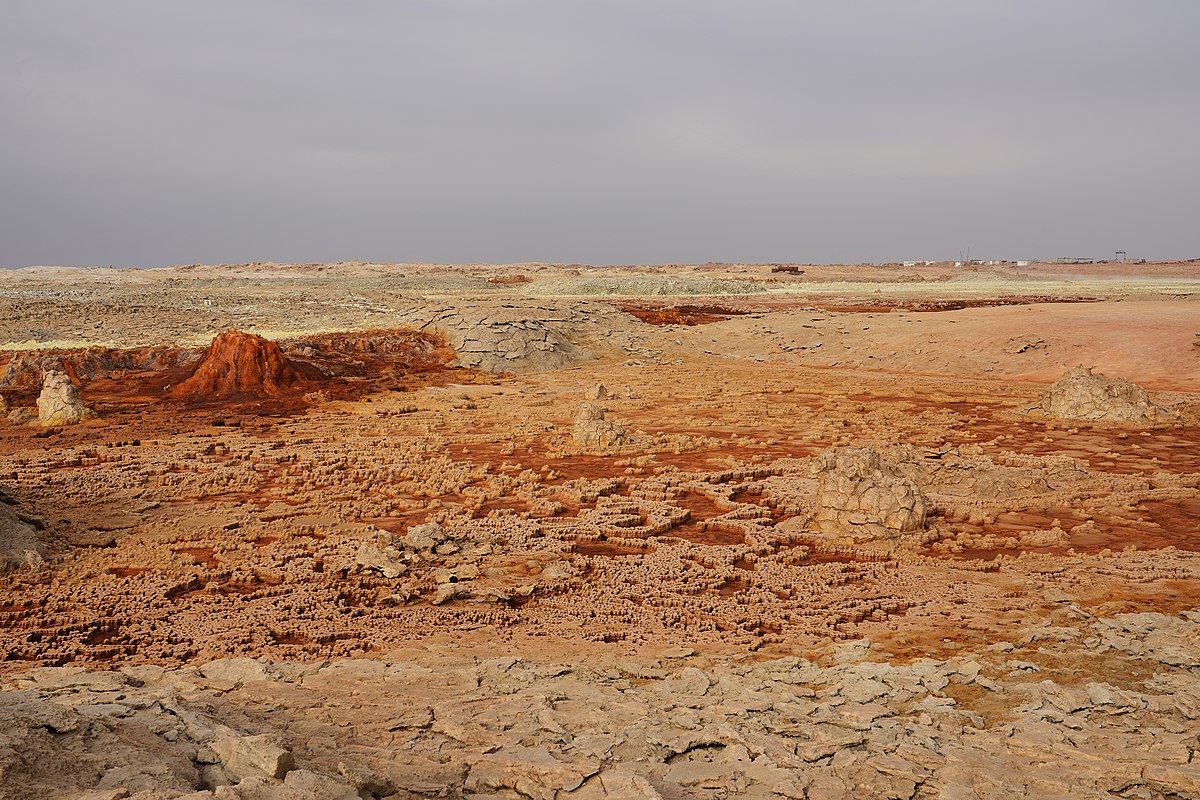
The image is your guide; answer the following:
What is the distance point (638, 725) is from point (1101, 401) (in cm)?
1267

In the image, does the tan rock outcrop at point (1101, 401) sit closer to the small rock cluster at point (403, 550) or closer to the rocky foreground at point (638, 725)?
the rocky foreground at point (638, 725)

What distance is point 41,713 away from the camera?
3.24 metres

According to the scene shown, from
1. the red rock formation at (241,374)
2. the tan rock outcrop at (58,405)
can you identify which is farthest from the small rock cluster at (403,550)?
the red rock formation at (241,374)

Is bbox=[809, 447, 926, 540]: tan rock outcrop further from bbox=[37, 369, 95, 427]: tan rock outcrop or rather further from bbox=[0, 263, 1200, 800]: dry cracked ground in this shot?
bbox=[37, 369, 95, 427]: tan rock outcrop

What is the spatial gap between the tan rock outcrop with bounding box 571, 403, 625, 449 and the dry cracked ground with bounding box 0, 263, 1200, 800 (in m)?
0.06

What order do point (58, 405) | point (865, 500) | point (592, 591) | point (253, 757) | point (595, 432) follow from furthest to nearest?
point (58, 405) → point (595, 432) → point (865, 500) → point (592, 591) → point (253, 757)

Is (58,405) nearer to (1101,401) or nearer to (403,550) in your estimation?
(403,550)

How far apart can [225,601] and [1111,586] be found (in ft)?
22.8

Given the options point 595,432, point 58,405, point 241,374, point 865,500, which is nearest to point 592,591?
point 865,500

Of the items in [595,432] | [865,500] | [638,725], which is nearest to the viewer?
[638,725]

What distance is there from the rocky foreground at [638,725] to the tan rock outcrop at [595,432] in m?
6.49

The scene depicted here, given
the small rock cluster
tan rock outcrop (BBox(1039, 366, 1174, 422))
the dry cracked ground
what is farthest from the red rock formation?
tan rock outcrop (BBox(1039, 366, 1174, 422))

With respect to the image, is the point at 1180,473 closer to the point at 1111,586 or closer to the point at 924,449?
the point at 924,449

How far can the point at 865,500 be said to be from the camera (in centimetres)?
797
